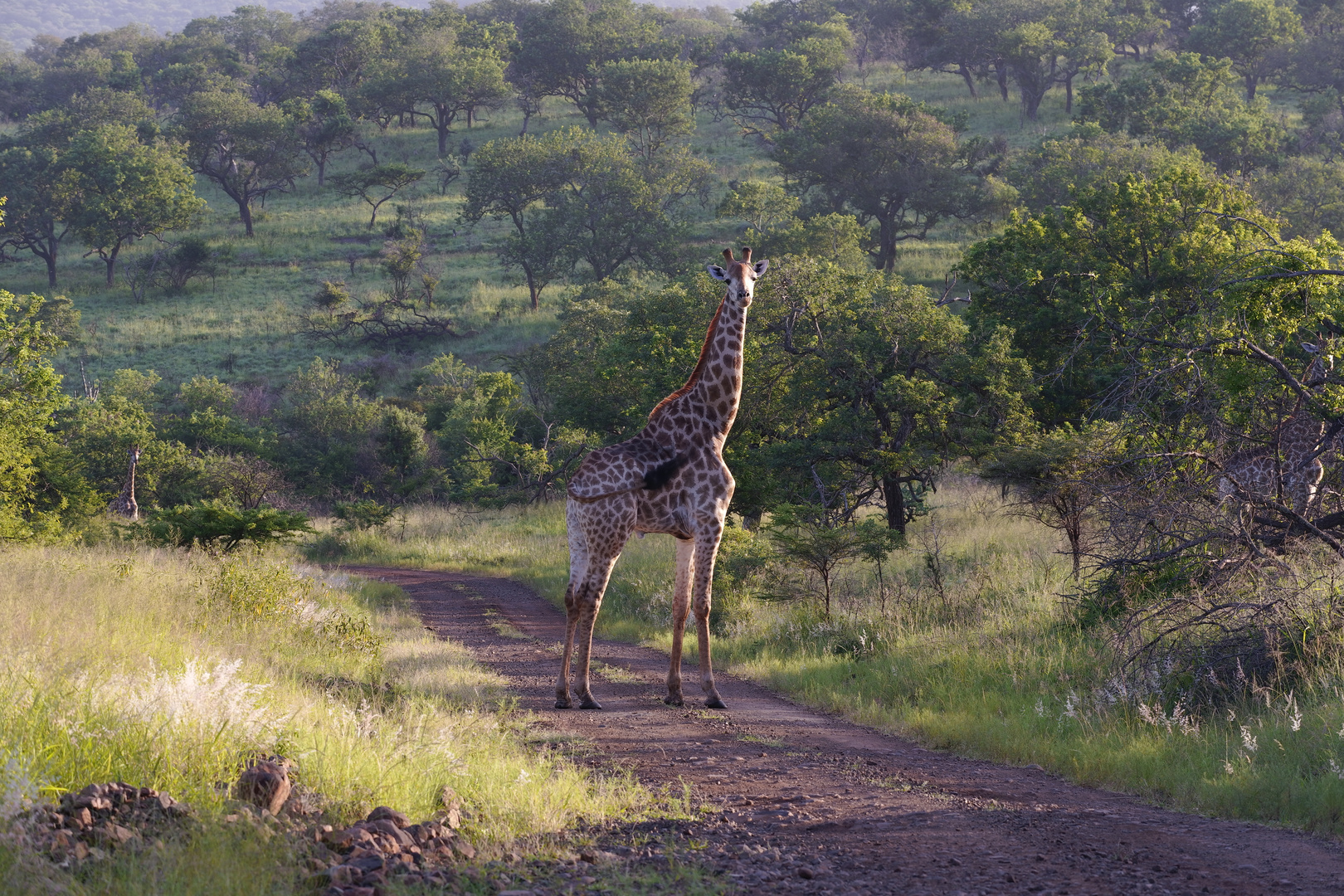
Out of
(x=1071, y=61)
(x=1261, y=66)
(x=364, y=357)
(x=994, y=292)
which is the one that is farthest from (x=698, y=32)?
(x=994, y=292)

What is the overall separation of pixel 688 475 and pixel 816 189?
51.7 metres

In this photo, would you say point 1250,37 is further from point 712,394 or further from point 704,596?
point 704,596

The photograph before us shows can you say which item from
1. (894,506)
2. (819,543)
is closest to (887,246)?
(894,506)

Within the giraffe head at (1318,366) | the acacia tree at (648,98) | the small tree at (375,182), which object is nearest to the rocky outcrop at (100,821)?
the giraffe head at (1318,366)

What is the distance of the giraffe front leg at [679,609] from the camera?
33.4 ft

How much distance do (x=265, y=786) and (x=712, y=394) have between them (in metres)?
6.52

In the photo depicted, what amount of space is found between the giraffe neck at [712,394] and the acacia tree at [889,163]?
3868cm

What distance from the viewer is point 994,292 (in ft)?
69.6

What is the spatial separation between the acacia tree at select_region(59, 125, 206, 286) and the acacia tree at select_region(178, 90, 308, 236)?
214 inches

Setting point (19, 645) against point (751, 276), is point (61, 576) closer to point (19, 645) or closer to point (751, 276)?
point (19, 645)

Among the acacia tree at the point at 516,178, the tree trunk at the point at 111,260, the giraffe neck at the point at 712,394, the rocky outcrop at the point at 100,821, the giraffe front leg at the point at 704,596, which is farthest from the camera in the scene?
the tree trunk at the point at 111,260

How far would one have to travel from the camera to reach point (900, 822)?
6195 millimetres

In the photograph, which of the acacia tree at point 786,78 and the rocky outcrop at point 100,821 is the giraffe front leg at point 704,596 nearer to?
the rocky outcrop at point 100,821

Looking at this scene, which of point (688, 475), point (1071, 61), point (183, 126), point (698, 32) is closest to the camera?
point (688, 475)
